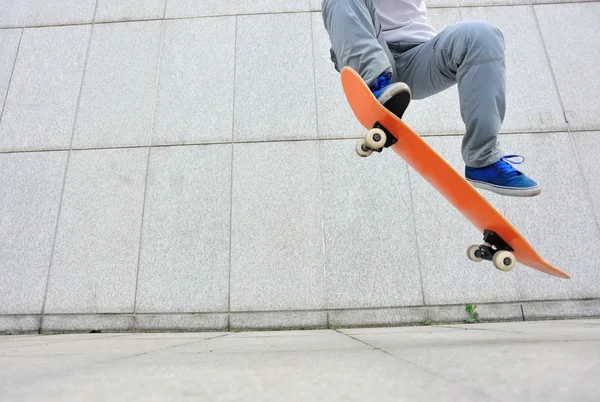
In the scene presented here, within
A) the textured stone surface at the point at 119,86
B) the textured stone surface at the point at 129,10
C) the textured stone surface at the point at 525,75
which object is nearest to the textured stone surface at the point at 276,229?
the textured stone surface at the point at 119,86

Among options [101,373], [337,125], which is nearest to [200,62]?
[337,125]

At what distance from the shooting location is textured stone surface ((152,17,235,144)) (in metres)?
3.74

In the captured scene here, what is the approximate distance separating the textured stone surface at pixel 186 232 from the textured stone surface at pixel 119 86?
0.47 metres

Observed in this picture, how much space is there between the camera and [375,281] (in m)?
3.24

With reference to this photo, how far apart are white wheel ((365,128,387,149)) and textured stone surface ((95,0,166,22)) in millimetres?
3715

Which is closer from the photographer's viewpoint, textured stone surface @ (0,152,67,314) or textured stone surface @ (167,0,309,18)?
textured stone surface @ (0,152,67,314)

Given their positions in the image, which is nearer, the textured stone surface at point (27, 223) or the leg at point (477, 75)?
the leg at point (477, 75)

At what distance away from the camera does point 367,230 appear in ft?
11.1

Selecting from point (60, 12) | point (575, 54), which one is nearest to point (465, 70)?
point (575, 54)

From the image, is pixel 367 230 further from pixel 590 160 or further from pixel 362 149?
pixel 590 160

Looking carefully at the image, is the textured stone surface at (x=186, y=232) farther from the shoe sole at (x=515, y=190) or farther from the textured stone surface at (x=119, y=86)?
the shoe sole at (x=515, y=190)

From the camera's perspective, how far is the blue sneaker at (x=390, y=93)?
163 centimetres

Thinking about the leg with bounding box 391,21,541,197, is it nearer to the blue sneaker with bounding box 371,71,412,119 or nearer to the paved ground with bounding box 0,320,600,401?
the blue sneaker with bounding box 371,71,412,119

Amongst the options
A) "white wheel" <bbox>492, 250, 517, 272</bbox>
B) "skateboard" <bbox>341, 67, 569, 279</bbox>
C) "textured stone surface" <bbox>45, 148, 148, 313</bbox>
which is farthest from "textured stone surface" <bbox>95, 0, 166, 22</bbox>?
"white wheel" <bbox>492, 250, 517, 272</bbox>
